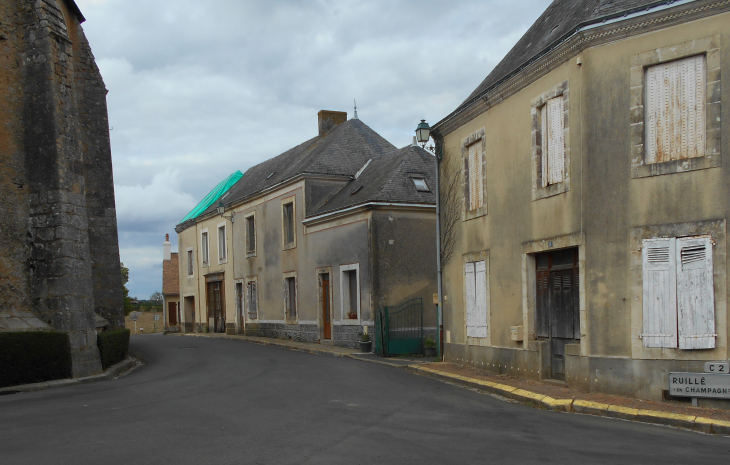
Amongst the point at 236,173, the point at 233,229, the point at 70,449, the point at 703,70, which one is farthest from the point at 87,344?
the point at 236,173

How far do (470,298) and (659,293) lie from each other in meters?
5.18

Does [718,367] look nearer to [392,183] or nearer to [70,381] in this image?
[70,381]

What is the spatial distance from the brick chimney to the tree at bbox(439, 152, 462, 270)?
1321cm

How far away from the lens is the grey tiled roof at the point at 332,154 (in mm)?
23969

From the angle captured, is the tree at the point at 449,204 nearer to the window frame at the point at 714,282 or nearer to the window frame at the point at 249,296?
the window frame at the point at 714,282

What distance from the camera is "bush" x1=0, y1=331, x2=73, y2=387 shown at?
11578mm

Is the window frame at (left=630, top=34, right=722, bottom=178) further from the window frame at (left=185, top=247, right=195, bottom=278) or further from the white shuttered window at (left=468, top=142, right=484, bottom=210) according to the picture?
the window frame at (left=185, top=247, right=195, bottom=278)

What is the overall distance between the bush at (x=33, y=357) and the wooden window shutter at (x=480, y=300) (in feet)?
26.3

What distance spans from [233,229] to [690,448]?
25.1 m

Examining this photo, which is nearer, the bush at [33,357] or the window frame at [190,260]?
the bush at [33,357]

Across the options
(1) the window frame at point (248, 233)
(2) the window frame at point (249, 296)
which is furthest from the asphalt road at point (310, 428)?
(1) the window frame at point (248, 233)

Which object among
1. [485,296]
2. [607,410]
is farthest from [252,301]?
[607,410]

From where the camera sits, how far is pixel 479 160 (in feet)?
45.2

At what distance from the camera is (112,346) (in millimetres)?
14305
